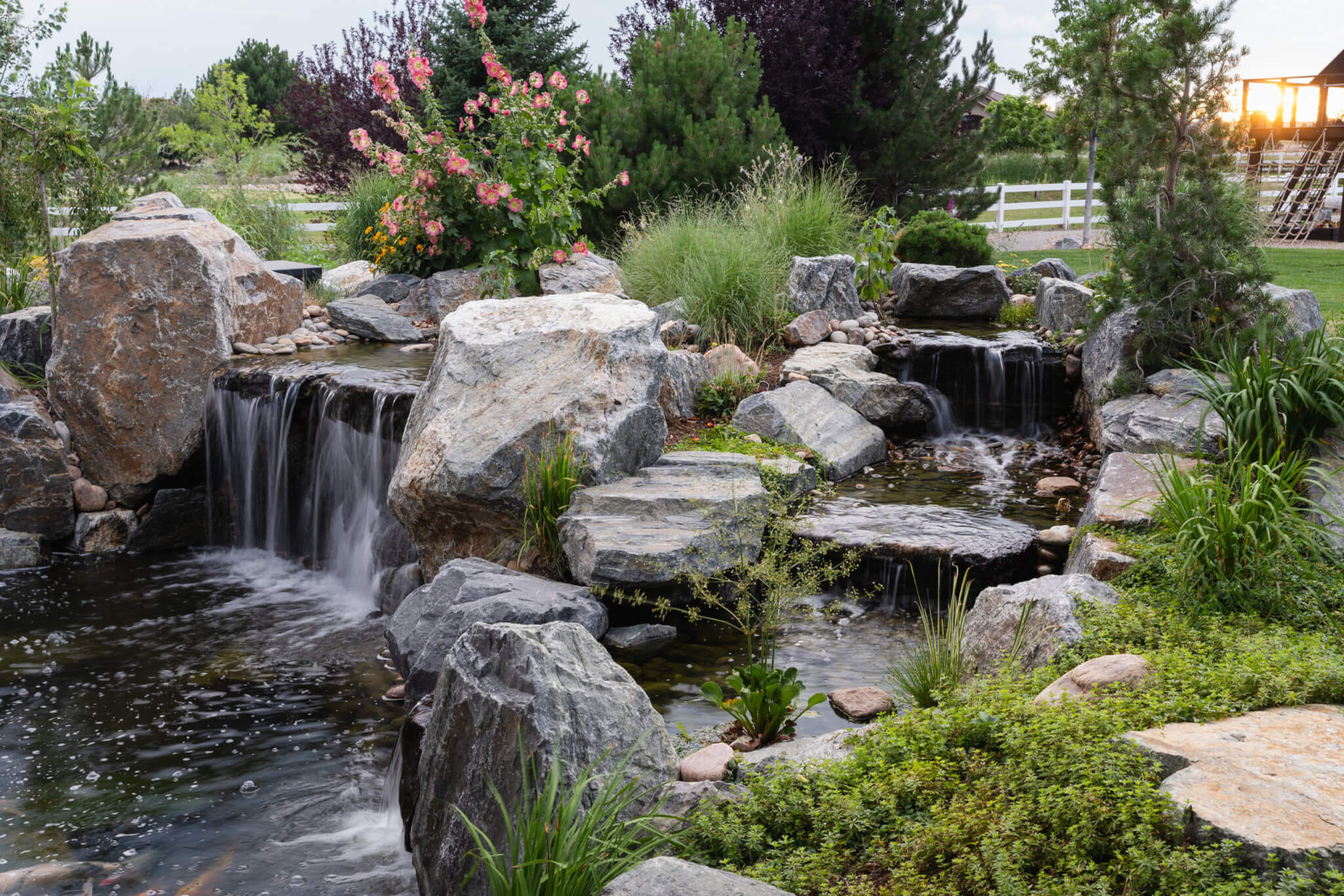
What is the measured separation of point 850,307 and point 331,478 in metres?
4.92

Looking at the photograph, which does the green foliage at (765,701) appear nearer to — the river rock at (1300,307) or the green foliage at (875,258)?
the river rock at (1300,307)

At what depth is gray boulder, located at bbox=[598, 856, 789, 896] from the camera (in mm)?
2430

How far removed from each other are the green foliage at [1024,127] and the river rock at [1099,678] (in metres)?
30.4

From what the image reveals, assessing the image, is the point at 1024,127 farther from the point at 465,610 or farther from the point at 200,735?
the point at 200,735

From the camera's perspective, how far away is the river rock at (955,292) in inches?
405

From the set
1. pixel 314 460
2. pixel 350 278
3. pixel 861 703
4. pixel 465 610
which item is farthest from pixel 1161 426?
pixel 350 278

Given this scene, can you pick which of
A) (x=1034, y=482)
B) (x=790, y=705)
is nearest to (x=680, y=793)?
(x=790, y=705)

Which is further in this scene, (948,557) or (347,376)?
(347,376)

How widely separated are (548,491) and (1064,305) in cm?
→ 564

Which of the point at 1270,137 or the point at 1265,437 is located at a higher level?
the point at 1270,137

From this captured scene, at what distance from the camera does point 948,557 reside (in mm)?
5301

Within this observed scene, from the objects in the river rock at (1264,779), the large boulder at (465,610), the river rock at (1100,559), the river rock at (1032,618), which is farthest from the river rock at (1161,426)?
the large boulder at (465,610)

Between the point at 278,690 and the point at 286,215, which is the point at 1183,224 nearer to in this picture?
the point at 278,690

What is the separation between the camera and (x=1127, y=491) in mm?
5219
